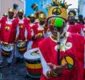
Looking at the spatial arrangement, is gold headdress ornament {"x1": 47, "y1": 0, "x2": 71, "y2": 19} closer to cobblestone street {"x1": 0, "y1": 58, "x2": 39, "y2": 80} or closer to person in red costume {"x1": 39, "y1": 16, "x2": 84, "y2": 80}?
person in red costume {"x1": 39, "y1": 16, "x2": 84, "y2": 80}

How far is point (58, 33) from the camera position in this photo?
244 centimetres

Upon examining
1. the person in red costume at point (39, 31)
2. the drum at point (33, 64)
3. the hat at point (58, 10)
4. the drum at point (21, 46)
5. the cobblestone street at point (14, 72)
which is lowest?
the cobblestone street at point (14, 72)

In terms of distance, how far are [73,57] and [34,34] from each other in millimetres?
5609

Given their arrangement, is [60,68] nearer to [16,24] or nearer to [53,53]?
[53,53]

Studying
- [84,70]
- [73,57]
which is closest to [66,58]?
[73,57]

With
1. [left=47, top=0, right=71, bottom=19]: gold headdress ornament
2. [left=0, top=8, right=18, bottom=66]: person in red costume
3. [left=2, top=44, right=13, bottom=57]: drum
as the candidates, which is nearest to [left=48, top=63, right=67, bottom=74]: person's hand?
[left=47, top=0, right=71, bottom=19]: gold headdress ornament

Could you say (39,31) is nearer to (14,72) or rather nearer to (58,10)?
(14,72)

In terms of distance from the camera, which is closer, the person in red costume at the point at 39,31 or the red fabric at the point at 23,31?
the person in red costume at the point at 39,31

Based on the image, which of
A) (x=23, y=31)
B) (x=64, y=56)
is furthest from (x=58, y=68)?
(x=23, y=31)

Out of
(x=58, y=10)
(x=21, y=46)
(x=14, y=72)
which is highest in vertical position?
(x=58, y=10)

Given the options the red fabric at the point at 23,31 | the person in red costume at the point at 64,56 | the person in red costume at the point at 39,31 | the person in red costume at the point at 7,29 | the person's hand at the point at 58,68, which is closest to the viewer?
the person's hand at the point at 58,68

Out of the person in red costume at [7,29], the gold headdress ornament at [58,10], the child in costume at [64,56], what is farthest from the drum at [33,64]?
the child in costume at [64,56]

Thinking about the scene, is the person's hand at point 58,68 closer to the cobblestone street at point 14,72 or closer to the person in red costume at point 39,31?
the cobblestone street at point 14,72

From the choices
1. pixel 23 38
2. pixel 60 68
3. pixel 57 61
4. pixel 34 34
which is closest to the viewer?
pixel 60 68
